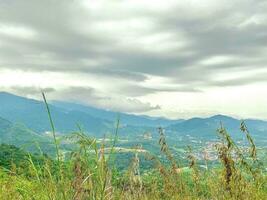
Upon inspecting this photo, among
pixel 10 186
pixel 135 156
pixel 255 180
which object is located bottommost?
pixel 10 186

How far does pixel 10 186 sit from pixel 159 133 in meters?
2.74

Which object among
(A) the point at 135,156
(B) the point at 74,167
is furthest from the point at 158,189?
(B) the point at 74,167

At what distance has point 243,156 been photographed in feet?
21.1

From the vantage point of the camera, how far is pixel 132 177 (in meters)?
5.38

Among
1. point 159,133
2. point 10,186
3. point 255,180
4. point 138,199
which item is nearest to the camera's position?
point 138,199

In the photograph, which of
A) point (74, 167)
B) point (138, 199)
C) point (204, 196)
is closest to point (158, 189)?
point (204, 196)

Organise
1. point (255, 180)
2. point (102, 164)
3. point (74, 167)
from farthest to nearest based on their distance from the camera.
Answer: point (255, 180), point (74, 167), point (102, 164)

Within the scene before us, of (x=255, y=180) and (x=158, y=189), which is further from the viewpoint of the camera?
(x=158, y=189)

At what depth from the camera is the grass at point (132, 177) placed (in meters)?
4.59

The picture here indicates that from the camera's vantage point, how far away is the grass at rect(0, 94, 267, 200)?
459 cm

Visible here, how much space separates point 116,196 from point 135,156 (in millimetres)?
516

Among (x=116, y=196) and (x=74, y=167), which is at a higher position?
(x=74, y=167)

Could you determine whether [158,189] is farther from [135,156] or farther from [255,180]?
[135,156]

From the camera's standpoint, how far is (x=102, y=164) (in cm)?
451
